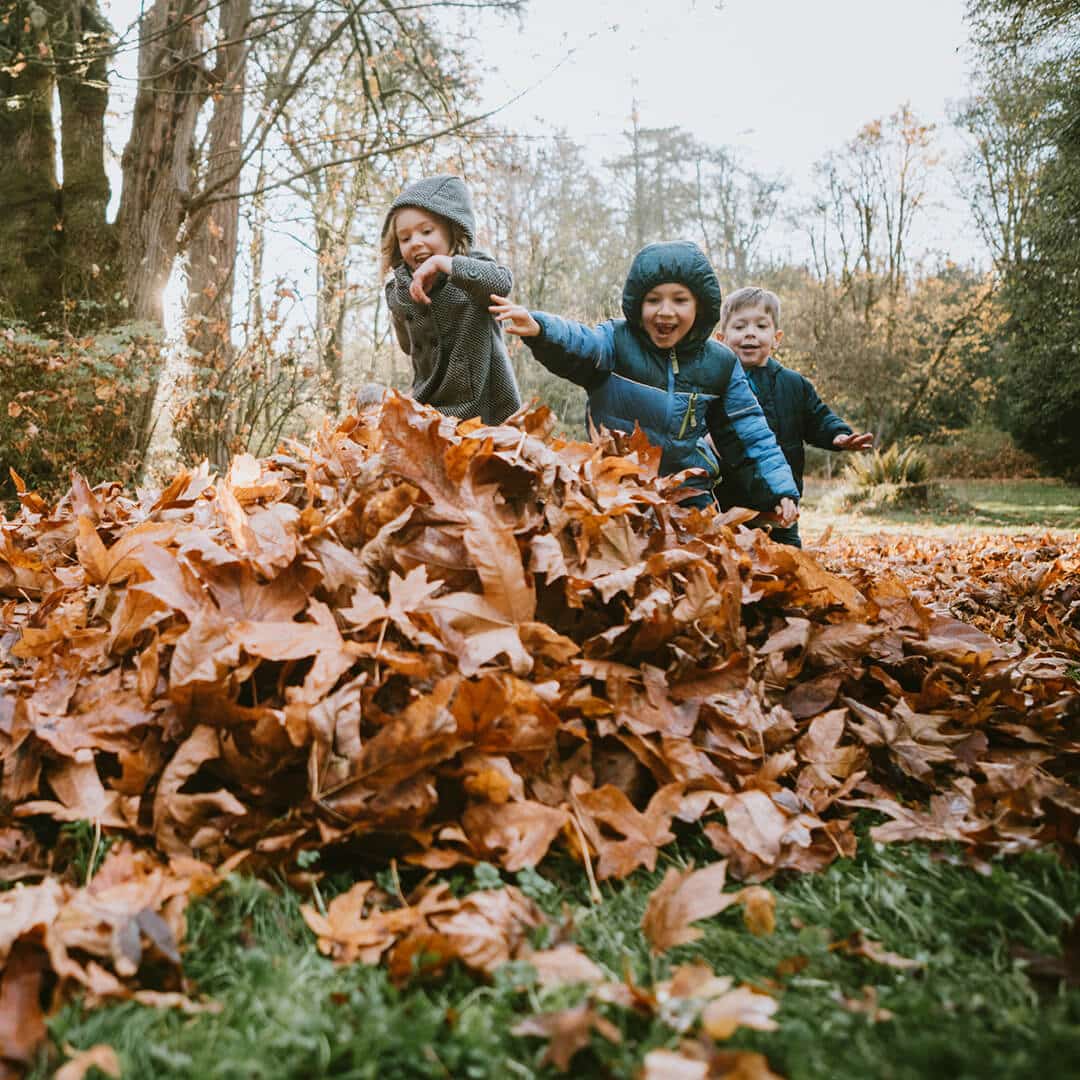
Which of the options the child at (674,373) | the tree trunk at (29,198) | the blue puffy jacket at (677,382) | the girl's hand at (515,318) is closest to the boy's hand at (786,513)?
the child at (674,373)

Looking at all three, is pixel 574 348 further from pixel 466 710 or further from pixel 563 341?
pixel 466 710

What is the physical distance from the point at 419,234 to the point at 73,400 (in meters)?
3.89

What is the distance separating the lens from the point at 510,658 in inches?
56.6

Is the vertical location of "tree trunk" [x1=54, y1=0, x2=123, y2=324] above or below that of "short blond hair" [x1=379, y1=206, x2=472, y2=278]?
above

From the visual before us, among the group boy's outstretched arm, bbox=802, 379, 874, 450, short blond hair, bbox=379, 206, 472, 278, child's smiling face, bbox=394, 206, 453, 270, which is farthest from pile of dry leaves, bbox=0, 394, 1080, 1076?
boy's outstretched arm, bbox=802, 379, 874, 450

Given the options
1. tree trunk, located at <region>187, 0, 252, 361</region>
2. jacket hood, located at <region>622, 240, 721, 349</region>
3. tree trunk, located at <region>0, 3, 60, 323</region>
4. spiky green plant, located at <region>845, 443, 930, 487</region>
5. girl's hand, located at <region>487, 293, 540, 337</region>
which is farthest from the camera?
spiky green plant, located at <region>845, 443, 930, 487</region>

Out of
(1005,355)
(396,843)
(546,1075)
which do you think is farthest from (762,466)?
(1005,355)

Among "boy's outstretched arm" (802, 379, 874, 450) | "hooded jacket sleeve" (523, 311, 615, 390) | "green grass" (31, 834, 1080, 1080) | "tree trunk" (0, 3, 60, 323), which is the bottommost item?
"green grass" (31, 834, 1080, 1080)

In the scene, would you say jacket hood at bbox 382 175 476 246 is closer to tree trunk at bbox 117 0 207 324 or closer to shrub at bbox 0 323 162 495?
shrub at bbox 0 323 162 495

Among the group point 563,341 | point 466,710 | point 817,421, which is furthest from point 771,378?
point 466,710

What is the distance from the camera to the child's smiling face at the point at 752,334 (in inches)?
195

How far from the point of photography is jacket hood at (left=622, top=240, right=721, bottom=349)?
11.0ft

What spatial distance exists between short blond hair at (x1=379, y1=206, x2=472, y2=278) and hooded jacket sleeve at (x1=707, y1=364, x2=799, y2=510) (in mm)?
1391

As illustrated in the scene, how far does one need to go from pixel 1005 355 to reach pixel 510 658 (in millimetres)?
22005
